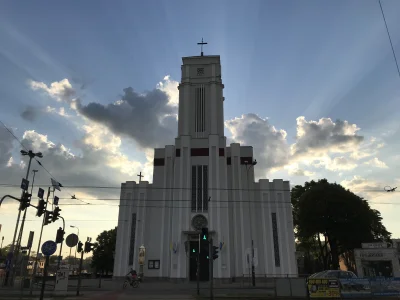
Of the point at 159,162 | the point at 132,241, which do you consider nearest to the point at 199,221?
the point at 132,241

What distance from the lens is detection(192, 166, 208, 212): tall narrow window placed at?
136 ft

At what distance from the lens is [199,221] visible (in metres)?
40.8

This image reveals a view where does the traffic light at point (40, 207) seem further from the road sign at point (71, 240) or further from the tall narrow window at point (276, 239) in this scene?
the tall narrow window at point (276, 239)

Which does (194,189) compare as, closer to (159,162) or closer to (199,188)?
(199,188)

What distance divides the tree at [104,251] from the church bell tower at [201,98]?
3285 cm

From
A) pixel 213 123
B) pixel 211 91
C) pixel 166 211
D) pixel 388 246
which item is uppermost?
pixel 211 91

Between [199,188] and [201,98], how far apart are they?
14.4m

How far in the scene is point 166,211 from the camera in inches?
1676

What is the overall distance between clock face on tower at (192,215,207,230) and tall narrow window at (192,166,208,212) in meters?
0.91

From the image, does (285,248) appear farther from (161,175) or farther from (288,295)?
(288,295)

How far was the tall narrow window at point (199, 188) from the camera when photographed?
4156 cm

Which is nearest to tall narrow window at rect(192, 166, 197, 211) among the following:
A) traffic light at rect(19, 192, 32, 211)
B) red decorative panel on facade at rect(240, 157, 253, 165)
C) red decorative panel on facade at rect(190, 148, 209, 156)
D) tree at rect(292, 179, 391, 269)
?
red decorative panel on facade at rect(190, 148, 209, 156)

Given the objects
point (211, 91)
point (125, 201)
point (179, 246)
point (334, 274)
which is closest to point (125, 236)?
point (125, 201)

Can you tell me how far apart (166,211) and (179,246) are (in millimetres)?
5287
